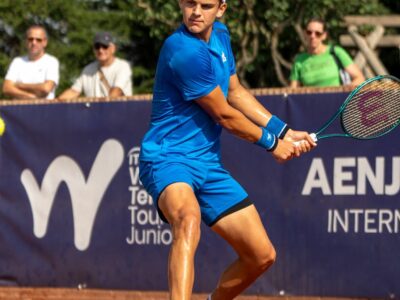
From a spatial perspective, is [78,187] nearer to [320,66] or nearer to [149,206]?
[149,206]

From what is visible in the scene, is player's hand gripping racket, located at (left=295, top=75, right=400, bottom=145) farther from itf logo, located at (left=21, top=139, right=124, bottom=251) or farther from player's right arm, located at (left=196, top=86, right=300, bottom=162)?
itf logo, located at (left=21, top=139, right=124, bottom=251)

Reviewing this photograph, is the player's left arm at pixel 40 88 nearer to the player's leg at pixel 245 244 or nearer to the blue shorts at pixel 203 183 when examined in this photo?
the blue shorts at pixel 203 183

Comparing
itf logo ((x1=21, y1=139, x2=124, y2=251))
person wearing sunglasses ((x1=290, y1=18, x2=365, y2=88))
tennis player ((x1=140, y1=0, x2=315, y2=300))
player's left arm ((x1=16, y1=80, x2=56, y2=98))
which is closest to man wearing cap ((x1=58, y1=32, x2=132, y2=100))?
player's left arm ((x1=16, y1=80, x2=56, y2=98))

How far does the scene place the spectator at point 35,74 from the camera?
11109 mm

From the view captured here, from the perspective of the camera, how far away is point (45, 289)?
10.2 m

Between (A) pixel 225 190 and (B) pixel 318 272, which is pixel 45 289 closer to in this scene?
(B) pixel 318 272

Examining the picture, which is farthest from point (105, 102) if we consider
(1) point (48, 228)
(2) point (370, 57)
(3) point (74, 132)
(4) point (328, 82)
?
(2) point (370, 57)

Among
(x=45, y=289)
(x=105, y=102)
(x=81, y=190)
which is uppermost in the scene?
(x=105, y=102)

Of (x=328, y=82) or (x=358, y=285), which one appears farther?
(x=328, y=82)

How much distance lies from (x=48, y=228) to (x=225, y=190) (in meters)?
3.76

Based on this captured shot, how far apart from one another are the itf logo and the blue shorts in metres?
3.12

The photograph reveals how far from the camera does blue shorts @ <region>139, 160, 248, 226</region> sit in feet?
21.7

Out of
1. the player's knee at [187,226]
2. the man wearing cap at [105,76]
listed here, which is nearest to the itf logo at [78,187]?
the man wearing cap at [105,76]

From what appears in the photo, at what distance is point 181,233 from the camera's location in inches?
251
